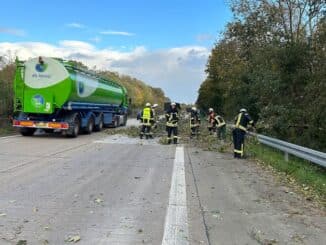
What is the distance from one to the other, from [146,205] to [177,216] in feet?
2.92

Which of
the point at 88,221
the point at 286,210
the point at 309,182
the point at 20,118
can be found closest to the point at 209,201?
the point at 286,210

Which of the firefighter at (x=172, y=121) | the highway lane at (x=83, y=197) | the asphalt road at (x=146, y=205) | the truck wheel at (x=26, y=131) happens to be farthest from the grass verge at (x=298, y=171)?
the truck wheel at (x=26, y=131)

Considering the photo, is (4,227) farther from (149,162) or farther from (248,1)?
(248,1)

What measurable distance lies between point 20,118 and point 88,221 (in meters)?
17.4

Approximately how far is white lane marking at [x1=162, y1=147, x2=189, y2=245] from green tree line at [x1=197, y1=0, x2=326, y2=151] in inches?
322

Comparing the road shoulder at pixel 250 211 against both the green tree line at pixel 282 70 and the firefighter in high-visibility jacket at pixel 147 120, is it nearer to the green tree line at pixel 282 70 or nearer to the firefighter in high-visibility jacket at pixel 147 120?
the green tree line at pixel 282 70

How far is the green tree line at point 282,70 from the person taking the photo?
60.2ft

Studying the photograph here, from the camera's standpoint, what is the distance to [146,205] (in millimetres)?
8242

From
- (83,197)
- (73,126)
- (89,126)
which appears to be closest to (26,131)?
(73,126)

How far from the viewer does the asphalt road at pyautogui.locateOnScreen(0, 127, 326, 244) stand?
641cm

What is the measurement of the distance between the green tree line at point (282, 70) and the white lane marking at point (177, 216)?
26.8ft

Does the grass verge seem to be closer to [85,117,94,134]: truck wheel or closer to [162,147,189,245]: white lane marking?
[162,147,189,245]: white lane marking

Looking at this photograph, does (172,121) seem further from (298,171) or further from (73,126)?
(298,171)

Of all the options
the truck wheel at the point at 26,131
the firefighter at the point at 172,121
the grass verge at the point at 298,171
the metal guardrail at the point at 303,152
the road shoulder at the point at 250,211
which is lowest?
the road shoulder at the point at 250,211
